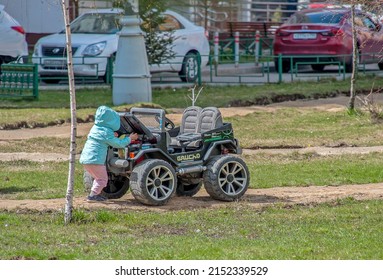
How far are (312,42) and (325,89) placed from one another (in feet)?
13.4

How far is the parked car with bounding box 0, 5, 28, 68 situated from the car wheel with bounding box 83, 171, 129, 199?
40.5 ft

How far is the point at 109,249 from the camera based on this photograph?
8734mm

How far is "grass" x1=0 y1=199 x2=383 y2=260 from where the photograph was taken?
8.53 m

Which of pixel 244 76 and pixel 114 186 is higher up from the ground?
pixel 244 76

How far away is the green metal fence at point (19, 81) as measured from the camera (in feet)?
67.9

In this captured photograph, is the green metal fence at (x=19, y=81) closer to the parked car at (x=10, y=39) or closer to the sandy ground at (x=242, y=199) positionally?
the parked car at (x=10, y=39)

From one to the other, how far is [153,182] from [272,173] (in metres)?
3.17

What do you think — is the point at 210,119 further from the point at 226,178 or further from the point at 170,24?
the point at 170,24

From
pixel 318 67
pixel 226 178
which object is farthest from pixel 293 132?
pixel 318 67

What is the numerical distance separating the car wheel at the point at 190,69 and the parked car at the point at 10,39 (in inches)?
141

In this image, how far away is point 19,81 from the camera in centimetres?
2088

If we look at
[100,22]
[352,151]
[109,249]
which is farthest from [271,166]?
[100,22]

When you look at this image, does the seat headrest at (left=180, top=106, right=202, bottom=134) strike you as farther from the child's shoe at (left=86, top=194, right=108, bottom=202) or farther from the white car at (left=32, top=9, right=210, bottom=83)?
the white car at (left=32, top=9, right=210, bottom=83)

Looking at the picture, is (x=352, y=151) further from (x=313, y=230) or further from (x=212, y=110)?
(x=313, y=230)
